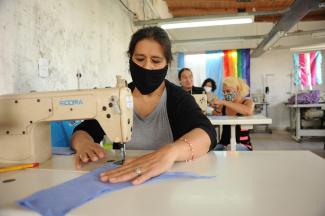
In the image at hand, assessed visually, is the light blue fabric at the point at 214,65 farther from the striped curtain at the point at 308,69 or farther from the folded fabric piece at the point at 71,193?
the folded fabric piece at the point at 71,193

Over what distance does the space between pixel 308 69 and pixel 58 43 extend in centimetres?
838

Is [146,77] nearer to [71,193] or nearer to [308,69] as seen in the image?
[71,193]

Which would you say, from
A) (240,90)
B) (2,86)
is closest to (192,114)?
(2,86)

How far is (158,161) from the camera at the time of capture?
3.08 feet

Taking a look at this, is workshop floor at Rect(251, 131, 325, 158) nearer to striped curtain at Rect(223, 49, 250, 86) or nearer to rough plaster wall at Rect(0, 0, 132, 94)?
striped curtain at Rect(223, 49, 250, 86)

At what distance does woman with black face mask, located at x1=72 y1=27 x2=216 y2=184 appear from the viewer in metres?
1.25

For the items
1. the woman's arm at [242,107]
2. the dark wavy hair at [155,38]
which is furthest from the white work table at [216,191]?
the woman's arm at [242,107]

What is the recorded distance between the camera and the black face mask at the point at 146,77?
138cm

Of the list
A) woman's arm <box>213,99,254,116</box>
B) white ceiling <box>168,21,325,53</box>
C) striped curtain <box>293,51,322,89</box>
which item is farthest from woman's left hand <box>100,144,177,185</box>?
striped curtain <box>293,51,322,89</box>

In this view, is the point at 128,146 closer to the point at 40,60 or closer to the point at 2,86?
the point at 2,86

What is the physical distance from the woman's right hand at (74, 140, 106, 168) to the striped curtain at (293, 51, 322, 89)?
8.64 m

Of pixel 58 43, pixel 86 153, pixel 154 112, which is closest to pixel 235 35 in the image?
pixel 58 43

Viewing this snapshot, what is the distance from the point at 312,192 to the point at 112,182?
56cm

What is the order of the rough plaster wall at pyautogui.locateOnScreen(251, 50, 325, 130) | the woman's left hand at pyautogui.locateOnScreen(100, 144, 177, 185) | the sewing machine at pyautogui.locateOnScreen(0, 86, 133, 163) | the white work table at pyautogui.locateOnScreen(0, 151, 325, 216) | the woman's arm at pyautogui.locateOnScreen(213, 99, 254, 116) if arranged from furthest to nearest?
the rough plaster wall at pyautogui.locateOnScreen(251, 50, 325, 130), the woman's arm at pyautogui.locateOnScreen(213, 99, 254, 116), the sewing machine at pyautogui.locateOnScreen(0, 86, 133, 163), the woman's left hand at pyautogui.locateOnScreen(100, 144, 177, 185), the white work table at pyautogui.locateOnScreen(0, 151, 325, 216)
